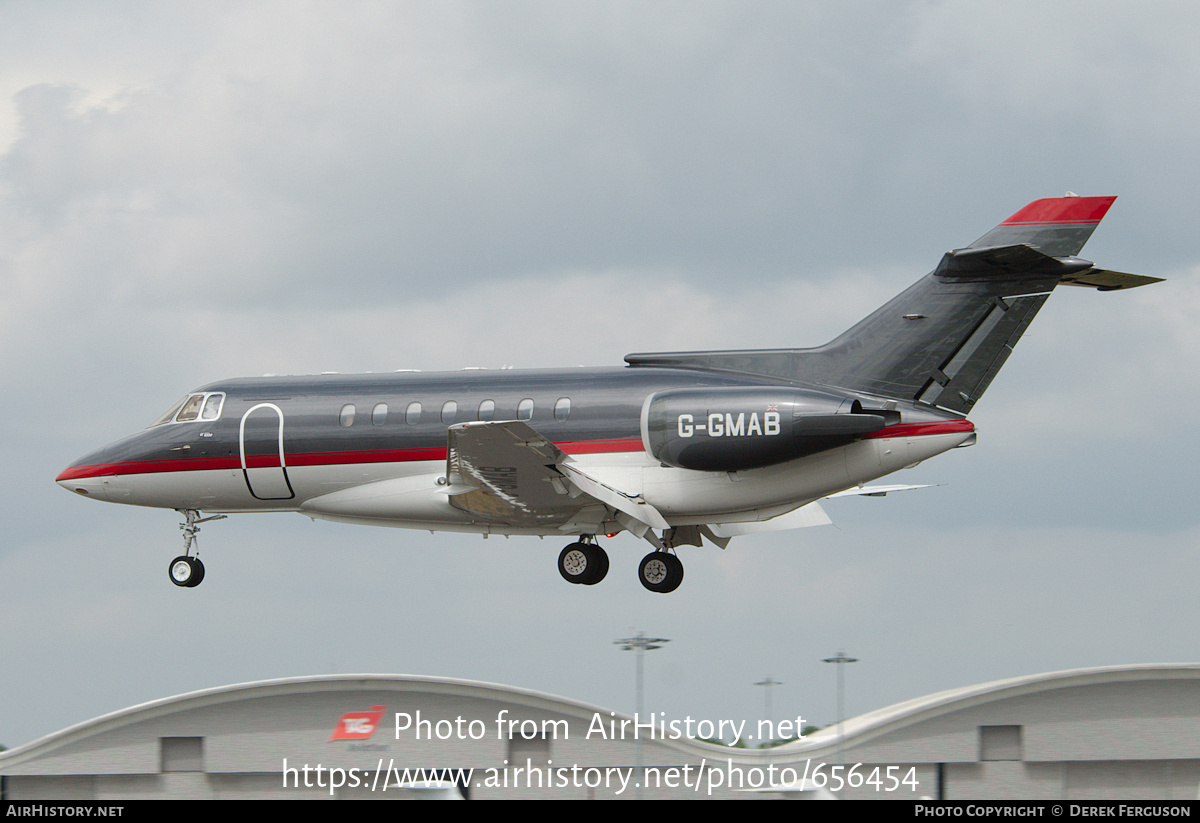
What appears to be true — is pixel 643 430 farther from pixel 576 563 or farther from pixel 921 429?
pixel 921 429

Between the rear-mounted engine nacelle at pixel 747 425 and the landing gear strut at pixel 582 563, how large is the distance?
3356 millimetres

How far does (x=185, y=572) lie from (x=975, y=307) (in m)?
17.5

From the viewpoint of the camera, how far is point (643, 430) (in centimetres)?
2795

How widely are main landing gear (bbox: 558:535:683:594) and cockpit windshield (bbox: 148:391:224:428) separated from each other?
7907 mm

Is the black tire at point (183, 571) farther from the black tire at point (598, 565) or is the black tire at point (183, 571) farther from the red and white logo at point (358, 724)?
the black tire at point (598, 565)

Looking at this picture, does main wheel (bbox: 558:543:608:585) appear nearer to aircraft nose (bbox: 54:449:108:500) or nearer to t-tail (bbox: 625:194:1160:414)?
t-tail (bbox: 625:194:1160:414)

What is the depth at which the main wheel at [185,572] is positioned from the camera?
32969mm

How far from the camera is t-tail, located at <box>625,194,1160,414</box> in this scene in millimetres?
27641

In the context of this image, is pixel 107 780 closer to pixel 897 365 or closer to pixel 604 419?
pixel 604 419

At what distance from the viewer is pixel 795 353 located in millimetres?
29359

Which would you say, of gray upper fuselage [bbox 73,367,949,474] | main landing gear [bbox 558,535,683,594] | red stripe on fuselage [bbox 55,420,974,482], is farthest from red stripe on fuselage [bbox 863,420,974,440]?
main landing gear [bbox 558,535,683,594]

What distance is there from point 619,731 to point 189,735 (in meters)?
10.0

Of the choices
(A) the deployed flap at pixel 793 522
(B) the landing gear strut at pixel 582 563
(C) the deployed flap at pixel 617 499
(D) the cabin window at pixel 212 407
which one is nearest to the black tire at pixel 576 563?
(B) the landing gear strut at pixel 582 563
